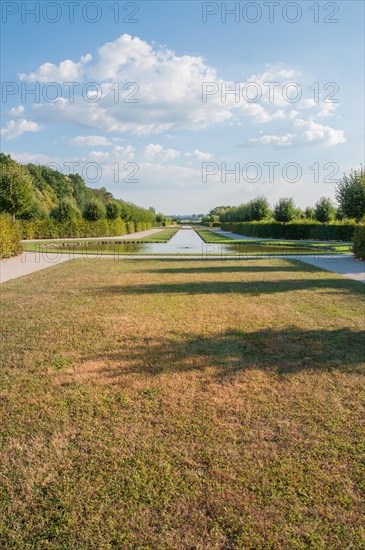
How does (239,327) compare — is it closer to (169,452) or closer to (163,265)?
(169,452)

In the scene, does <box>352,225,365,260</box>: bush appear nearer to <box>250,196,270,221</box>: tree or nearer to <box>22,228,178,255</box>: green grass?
<box>22,228,178,255</box>: green grass

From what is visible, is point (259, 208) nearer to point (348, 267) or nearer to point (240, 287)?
point (348, 267)

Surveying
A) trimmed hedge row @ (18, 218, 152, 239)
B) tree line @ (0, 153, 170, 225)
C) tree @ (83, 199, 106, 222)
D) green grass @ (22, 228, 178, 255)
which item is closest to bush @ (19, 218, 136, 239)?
trimmed hedge row @ (18, 218, 152, 239)

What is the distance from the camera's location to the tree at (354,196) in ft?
74.3

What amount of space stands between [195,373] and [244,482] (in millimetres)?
1623

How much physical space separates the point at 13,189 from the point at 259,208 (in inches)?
1142

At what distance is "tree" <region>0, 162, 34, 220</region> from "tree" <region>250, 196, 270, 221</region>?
91.2ft

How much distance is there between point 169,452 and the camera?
2561mm

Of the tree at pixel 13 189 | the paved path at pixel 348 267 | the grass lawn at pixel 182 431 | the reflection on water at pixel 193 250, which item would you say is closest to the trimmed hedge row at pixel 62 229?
the tree at pixel 13 189

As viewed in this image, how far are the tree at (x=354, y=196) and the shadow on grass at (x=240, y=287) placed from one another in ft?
49.8

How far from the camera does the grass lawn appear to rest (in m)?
2.00

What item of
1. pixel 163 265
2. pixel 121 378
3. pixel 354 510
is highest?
pixel 163 265

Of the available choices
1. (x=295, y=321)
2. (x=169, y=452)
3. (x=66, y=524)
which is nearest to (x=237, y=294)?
(x=295, y=321)

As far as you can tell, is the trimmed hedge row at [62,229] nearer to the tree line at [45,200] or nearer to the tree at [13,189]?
the tree line at [45,200]
